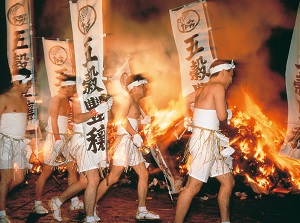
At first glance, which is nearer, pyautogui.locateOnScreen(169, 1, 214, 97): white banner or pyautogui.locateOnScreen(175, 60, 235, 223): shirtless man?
pyautogui.locateOnScreen(175, 60, 235, 223): shirtless man

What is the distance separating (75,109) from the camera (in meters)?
5.64

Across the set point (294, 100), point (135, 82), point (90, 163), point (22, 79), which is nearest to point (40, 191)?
point (90, 163)

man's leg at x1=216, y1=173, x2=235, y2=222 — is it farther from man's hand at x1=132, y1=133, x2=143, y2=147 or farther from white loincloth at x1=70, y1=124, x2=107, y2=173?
white loincloth at x1=70, y1=124, x2=107, y2=173

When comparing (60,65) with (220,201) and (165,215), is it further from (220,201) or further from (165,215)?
(220,201)

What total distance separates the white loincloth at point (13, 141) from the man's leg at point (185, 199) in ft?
8.77

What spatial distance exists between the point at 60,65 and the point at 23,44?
76.3 inches

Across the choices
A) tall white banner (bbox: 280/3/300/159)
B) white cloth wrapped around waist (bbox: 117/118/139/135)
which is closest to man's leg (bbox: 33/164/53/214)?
white cloth wrapped around waist (bbox: 117/118/139/135)

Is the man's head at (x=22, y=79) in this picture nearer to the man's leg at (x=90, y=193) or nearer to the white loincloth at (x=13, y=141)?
the white loincloth at (x=13, y=141)

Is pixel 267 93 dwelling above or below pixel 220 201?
above

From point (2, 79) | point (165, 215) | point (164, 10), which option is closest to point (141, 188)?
point (165, 215)

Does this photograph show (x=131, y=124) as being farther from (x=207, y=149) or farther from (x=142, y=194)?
(x=207, y=149)

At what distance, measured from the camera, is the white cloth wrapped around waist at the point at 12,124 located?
531 centimetres

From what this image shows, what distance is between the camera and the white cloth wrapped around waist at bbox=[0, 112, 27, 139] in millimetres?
5309

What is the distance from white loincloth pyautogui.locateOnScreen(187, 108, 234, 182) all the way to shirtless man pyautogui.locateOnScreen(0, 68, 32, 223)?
2.73 metres
